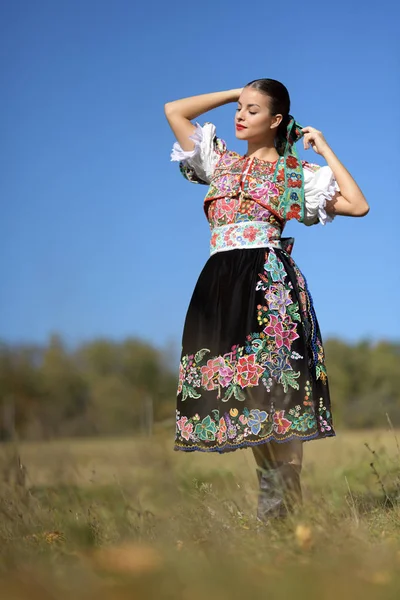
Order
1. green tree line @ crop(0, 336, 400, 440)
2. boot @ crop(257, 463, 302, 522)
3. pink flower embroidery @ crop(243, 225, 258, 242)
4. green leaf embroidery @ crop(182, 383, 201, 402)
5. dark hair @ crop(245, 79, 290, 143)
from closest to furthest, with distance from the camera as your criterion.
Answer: green tree line @ crop(0, 336, 400, 440)
boot @ crop(257, 463, 302, 522)
green leaf embroidery @ crop(182, 383, 201, 402)
pink flower embroidery @ crop(243, 225, 258, 242)
dark hair @ crop(245, 79, 290, 143)

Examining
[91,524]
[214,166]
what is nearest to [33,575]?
[91,524]

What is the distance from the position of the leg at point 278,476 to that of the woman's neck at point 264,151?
124cm

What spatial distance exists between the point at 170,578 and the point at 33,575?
26 centimetres

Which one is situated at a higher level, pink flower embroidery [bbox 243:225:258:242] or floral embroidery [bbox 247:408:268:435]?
pink flower embroidery [bbox 243:225:258:242]

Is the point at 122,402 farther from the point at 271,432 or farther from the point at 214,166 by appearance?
the point at 214,166

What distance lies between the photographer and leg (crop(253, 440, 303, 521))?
2.79 meters

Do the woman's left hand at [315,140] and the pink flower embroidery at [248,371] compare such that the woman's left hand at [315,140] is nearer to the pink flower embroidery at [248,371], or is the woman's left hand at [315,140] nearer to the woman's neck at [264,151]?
the woman's neck at [264,151]

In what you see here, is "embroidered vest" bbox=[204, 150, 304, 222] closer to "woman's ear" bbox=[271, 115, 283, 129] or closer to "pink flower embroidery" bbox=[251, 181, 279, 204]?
"pink flower embroidery" bbox=[251, 181, 279, 204]

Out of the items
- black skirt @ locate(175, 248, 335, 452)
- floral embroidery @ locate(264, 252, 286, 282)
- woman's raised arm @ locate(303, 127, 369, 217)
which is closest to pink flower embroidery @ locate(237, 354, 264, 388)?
black skirt @ locate(175, 248, 335, 452)

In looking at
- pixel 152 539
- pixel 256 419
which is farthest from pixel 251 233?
pixel 152 539

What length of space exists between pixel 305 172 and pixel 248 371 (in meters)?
0.93

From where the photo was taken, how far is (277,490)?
2.69m

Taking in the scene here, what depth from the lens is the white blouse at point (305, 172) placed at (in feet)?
10.4

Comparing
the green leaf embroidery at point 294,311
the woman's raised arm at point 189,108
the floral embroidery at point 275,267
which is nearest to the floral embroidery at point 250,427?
the green leaf embroidery at point 294,311
